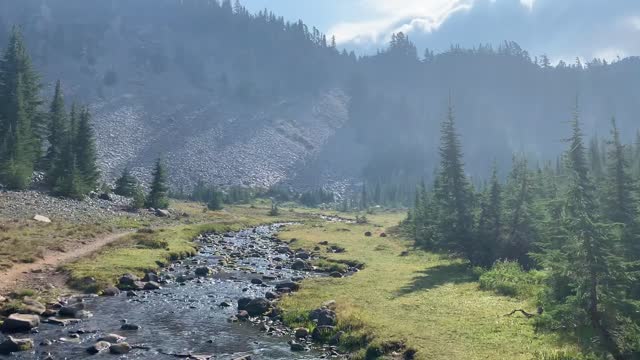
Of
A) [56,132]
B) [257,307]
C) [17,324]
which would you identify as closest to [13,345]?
[17,324]

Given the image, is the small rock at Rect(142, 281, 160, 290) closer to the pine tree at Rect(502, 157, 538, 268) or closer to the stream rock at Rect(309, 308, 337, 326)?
the stream rock at Rect(309, 308, 337, 326)

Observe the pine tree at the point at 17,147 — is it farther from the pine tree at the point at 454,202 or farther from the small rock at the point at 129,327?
the pine tree at the point at 454,202

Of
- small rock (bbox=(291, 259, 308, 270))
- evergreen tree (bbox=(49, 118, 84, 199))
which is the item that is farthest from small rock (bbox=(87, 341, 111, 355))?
evergreen tree (bbox=(49, 118, 84, 199))

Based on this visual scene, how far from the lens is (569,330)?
82.3ft

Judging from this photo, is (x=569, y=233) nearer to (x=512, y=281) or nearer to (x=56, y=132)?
(x=512, y=281)

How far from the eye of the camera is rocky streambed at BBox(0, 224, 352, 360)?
81.8ft

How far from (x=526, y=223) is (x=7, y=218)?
2225 inches

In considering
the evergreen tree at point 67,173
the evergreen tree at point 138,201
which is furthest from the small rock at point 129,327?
the evergreen tree at point 138,201

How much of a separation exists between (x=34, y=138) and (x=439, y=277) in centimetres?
8312

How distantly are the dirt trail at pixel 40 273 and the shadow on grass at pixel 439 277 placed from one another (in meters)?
25.6

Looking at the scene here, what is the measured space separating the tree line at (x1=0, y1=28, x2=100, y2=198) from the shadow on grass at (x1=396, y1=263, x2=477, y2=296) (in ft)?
195

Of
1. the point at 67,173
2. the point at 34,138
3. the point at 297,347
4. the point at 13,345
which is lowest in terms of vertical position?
the point at 297,347

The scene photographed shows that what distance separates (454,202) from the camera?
54281 mm

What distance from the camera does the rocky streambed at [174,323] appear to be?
24922mm
